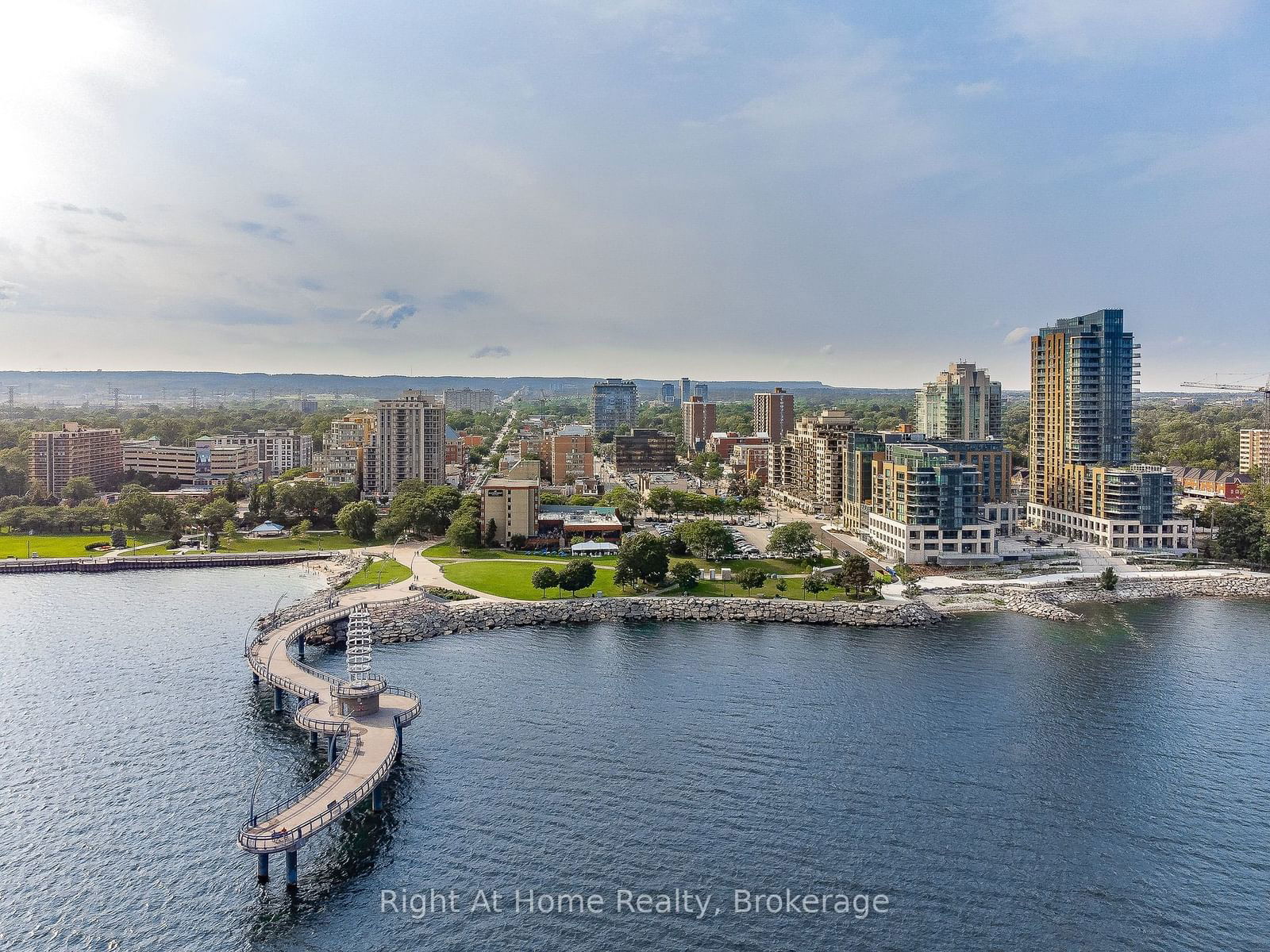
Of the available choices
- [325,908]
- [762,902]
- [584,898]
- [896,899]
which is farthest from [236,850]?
[896,899]

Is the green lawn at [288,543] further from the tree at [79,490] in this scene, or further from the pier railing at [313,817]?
the pier railing at [313,817]

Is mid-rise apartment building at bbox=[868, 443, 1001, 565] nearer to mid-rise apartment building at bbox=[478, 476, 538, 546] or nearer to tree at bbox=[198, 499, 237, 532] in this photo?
mid-rise apartment building at bbox=[478, 476, 538, 546]

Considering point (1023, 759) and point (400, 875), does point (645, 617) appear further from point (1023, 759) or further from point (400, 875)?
point (400, 875)

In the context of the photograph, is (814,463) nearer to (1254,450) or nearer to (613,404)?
(1254,450)

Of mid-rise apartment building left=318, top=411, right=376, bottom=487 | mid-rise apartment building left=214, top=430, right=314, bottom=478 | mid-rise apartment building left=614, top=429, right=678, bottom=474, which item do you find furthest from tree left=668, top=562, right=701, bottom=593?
mid-rise apartment building left=214, top=430, right=314, bottom=478

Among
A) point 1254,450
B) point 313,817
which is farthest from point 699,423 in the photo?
point 313,817
